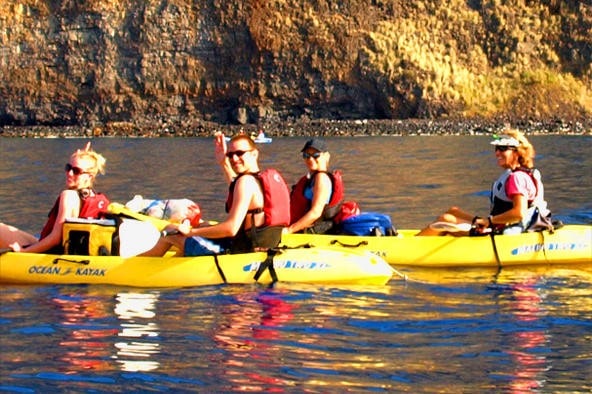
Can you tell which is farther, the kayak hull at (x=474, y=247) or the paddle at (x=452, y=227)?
the paddle at (x=452, y=227)

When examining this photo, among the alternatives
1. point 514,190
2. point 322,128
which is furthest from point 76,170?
point 322,128

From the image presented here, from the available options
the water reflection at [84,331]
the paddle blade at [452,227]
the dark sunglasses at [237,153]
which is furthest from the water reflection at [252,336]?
the paddle blade at [452,227]

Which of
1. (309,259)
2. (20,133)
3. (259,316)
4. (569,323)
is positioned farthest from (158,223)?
(20,133)

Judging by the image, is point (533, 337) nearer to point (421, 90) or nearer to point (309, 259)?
point (309, 259)

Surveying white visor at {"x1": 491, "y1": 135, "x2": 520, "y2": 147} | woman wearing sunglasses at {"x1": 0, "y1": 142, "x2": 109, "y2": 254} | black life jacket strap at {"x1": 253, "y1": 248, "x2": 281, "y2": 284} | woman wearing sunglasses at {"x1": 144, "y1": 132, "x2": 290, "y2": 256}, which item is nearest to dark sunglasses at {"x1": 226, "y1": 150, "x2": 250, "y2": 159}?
woman wearing sunglasses at {"x1": 144, "y1": 132, "x2": 290, "y2": 256}

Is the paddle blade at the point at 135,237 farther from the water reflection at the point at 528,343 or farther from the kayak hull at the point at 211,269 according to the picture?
the water reflection at the point at 528,343

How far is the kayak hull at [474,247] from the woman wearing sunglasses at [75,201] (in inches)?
97.3

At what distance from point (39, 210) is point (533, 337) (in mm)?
13808

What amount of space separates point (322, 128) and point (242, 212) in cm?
5321

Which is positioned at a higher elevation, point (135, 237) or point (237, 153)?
point (237, 153)

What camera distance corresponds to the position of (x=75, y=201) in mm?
12688

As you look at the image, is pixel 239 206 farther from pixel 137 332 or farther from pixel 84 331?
pixel 84 331

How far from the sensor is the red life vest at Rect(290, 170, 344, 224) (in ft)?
47.5

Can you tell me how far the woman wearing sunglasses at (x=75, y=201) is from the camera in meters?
12.4
